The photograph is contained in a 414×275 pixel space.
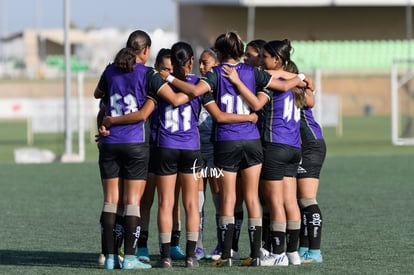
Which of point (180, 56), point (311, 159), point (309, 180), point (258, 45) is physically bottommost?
point (309, 180)

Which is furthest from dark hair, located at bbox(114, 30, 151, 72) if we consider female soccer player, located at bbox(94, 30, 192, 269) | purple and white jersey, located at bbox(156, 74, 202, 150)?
purple and white jersey, located at bbox(156, 74, 202, 150)

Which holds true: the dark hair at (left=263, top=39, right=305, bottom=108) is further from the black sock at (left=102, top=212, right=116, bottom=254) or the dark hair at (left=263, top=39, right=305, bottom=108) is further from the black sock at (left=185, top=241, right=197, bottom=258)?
the black sock at (left=102, top=212, right=116, bottom=254)

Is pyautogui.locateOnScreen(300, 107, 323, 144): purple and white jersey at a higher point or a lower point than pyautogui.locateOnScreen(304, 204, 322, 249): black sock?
higher

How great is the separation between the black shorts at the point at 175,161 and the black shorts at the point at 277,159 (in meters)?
0.59

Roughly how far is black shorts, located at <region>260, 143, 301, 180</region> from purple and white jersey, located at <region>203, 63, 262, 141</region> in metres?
0.22

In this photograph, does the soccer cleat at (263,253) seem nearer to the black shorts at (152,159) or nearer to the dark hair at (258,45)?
the black shorts at (152,159)

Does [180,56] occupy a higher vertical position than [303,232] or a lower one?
higher

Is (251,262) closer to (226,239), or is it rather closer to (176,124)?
(226,239)

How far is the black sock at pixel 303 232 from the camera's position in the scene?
9.30 meters

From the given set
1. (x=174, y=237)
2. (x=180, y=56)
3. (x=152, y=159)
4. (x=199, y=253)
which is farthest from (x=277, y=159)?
(x=174, y=237)

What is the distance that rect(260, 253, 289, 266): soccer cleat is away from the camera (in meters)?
8.86

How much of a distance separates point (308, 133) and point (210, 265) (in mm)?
1474

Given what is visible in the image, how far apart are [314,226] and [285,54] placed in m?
1.56

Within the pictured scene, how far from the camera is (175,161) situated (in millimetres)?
8742
